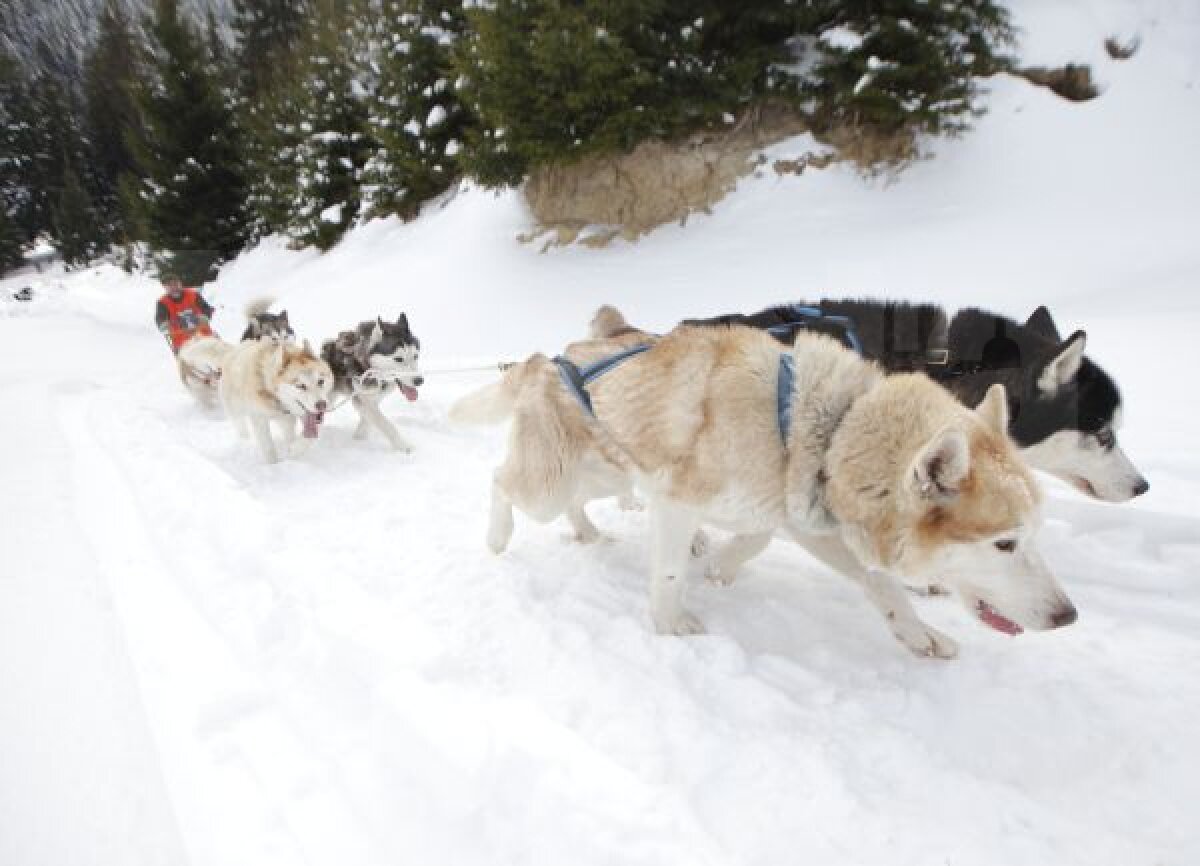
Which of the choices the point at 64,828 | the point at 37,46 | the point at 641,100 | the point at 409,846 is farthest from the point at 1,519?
the point at 37,46

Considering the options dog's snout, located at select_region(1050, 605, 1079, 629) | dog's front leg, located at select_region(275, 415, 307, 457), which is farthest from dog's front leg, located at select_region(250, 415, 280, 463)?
dog's snout, located at select_region(1050, 605, 1079, 629)

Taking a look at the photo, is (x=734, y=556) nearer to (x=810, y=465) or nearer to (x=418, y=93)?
(x=810, y=465)

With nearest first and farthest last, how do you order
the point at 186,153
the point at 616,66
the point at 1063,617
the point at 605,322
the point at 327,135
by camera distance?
1. the point at 1063,617
2. the point at 605,322
3. the point at 616,66
4. the point at 327,135
5. the point at 186,153

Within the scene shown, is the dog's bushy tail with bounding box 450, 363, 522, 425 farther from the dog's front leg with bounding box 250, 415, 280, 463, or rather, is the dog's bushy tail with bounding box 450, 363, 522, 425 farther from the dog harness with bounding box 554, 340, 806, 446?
the dog's front leg with bounding box 250, 415, 280, 463

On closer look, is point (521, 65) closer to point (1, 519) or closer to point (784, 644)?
point (1, 519)

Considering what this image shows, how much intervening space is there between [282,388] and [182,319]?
15.9 feet

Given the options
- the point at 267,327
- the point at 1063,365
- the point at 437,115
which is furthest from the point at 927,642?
the point at 437,115

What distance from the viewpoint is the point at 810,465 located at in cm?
211

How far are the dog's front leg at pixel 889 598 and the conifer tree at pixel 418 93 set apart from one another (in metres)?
11.7

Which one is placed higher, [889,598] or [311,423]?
[311,423]

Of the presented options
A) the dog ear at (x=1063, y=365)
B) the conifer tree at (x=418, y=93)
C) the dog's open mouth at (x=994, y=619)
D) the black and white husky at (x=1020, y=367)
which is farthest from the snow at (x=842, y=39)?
the dog's open mouth at (x=994, y=619)

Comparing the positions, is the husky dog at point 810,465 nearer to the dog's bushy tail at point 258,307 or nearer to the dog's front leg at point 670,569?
the dog's front leg at point 670,569

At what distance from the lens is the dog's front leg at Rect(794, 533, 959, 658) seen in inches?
90.2

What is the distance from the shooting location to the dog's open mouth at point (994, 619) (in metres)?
2.00
